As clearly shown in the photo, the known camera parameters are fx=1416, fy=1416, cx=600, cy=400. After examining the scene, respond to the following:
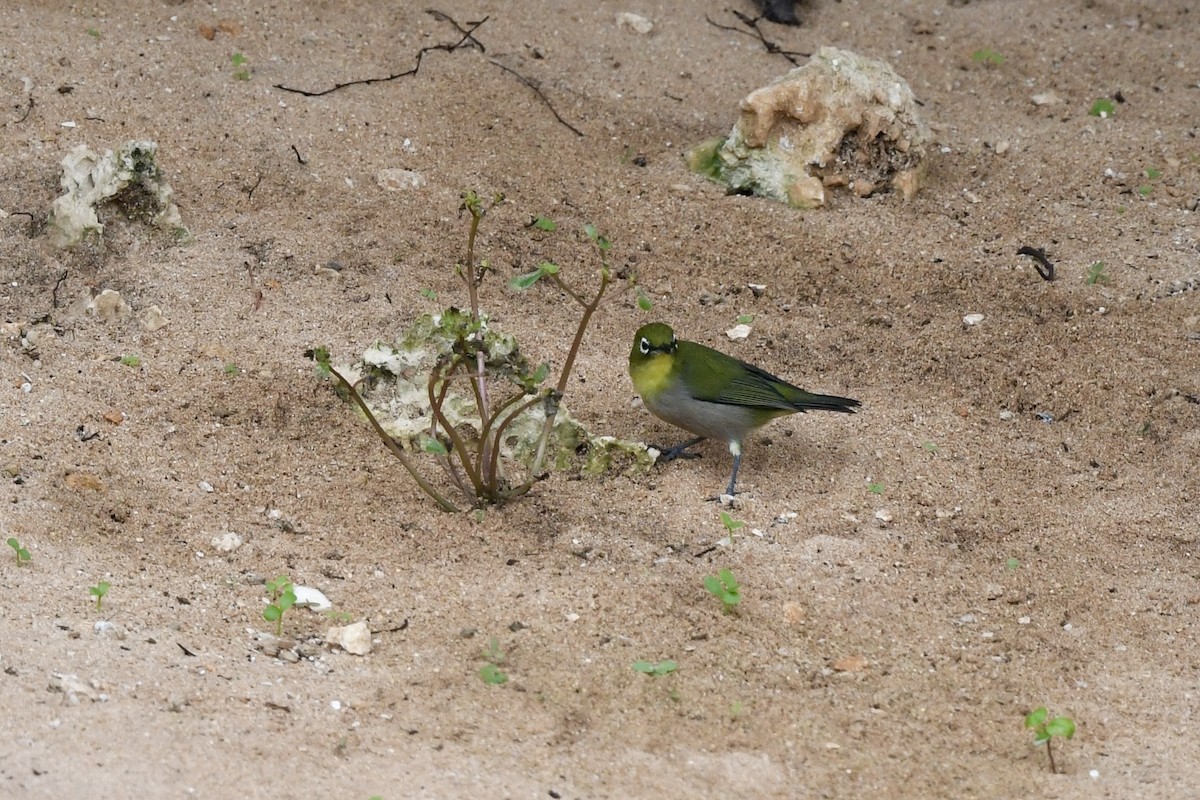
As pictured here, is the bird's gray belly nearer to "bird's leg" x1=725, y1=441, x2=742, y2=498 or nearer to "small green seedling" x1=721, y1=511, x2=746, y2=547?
"bird's leg" x1=725, y1=441, x2=742, y2=498

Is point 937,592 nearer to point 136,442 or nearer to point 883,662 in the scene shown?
point 883,662

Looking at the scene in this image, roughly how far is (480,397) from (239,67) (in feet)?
10.00

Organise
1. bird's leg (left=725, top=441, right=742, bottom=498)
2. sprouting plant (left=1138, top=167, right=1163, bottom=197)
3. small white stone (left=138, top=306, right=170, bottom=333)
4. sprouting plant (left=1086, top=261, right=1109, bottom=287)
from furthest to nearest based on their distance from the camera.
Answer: sprouting plant (left=1138, top=167, right=1163, bottom=197)
sprouting plant (left=1086, top=261, right=1109, bottom=287)
small white stone (left=138, top=306, right=170, bottom=333)
bird's leg (left=725, top=441, right=742, bottom=498)

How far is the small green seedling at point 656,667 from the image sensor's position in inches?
137

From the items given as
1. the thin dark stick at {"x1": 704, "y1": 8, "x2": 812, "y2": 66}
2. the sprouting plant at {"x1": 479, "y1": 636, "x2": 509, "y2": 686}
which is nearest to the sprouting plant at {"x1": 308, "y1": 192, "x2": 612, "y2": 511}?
the sprouting plant at {"x1": 479, "y1": 636, "x2": 509, "y2": 686}

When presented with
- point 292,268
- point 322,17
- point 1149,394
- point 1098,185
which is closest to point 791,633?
point 1149,394

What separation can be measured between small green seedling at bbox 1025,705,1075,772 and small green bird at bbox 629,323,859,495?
1.46 metres

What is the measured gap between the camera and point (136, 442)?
4305 millimetres

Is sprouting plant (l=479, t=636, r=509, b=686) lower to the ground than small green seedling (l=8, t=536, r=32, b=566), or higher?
lower

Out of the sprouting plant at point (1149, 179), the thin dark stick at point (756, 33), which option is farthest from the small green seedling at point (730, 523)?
the thin dark stick at point (756, 33)

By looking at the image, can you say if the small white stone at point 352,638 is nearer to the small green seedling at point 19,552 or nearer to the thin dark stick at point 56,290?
the small green seedling at point 19,552

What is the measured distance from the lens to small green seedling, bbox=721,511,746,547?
4.02 meters

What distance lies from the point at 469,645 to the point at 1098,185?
3.94 metres

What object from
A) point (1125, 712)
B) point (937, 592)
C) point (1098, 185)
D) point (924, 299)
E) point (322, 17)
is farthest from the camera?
point (322, 17)
